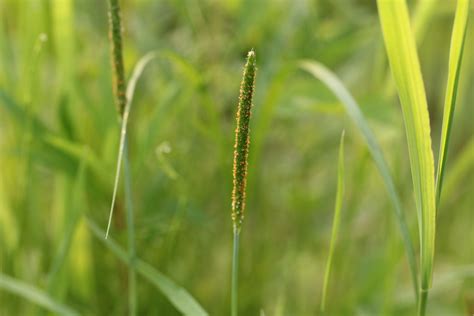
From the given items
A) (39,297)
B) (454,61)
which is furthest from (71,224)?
(454,61)

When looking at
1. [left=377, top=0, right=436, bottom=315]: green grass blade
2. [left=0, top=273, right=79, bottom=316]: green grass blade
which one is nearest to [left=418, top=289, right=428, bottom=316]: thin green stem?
[left=377, top=0, right=436, bottom=315]: green grass blade

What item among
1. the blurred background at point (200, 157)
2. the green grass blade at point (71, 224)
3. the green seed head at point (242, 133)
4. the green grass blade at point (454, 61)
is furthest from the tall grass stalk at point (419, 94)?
the green grass blade at point (71, 224)

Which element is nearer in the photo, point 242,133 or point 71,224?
point 242,133

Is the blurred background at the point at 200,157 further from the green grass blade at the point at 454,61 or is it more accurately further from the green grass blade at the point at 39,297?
the green grass blade at the point at 454,61

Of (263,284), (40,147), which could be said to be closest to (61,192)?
(40,147)

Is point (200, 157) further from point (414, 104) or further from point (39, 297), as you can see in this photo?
point (414, 104)

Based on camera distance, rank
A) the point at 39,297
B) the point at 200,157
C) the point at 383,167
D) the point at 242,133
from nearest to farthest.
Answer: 1. the point at 242,133
2. the point at 383,167
3. the point at 39,297
4. the point at 200,157

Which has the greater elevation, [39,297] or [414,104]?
[414,104]

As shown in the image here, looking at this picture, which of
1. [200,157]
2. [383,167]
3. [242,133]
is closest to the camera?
[242,133]
